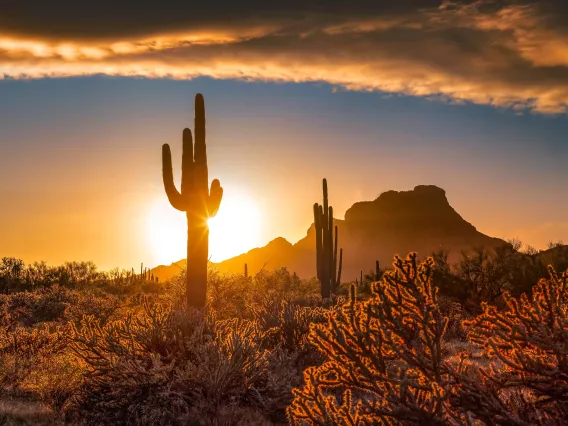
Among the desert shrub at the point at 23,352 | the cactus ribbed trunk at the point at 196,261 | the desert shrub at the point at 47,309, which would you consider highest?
the cactus ribbed trunk at the point at 196,261

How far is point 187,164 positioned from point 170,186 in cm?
77

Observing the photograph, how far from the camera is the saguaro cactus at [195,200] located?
13.8m

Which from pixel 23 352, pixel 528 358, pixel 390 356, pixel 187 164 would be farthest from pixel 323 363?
pixel 23 352

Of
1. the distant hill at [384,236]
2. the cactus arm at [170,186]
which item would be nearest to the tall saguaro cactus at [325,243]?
the cactus arm at [170,186]

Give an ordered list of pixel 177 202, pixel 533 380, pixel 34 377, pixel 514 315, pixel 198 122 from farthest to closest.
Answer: pixel 198 122, pixel 177 202, pixel 34 377, pixel 514 315, pixel 533 380

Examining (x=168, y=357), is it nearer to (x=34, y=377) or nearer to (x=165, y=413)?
(x=165, y=413)

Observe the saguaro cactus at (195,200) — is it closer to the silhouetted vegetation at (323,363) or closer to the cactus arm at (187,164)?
the cactus arm at (187,164)

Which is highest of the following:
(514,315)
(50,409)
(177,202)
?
(177,202)

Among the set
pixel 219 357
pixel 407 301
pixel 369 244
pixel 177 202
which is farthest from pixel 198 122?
pixel 369 244

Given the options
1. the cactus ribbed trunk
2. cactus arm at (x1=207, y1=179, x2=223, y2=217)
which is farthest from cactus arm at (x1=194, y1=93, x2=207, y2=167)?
the cactus ribbed trunk

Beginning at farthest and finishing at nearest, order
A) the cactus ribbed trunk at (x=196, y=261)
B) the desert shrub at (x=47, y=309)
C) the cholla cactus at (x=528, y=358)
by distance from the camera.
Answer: the desert shrub at (x=47, y=309) < the cactus ribbed trunk at (x=196, y=261) < the cholla cactus at (x=528, y=358)

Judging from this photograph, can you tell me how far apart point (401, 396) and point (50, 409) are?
691 centimetres

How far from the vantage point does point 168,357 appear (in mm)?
→ 9234

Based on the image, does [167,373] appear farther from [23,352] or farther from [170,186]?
[23,352]
